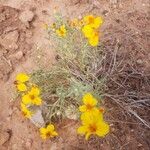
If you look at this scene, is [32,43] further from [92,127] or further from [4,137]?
[92,127]

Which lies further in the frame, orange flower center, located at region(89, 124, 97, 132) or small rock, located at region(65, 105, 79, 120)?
small rock, located at region(65, 105, 79, 120)

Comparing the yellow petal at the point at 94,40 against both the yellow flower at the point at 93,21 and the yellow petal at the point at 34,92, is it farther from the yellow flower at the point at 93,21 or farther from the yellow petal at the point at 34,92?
the yellow petal at the point at 34,92

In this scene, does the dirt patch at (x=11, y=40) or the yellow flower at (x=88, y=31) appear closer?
the yellow flower at (x=88, y=31)

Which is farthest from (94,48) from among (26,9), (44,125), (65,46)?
(26,9)

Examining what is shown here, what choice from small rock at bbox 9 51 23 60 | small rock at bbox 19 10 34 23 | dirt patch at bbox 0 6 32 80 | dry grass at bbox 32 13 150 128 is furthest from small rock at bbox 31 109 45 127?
small rock at bbox 19 10 34 23

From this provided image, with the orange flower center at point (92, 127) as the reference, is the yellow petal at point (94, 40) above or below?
above

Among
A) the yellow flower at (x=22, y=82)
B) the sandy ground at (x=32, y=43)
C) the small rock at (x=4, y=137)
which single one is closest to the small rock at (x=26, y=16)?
the sandy ground at (x=32, y=43)

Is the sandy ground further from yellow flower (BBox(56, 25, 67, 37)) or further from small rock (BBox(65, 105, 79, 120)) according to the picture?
yellow flower (BBox(56, 25, 67, 37))

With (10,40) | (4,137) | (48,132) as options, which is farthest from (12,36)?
(48,132)
